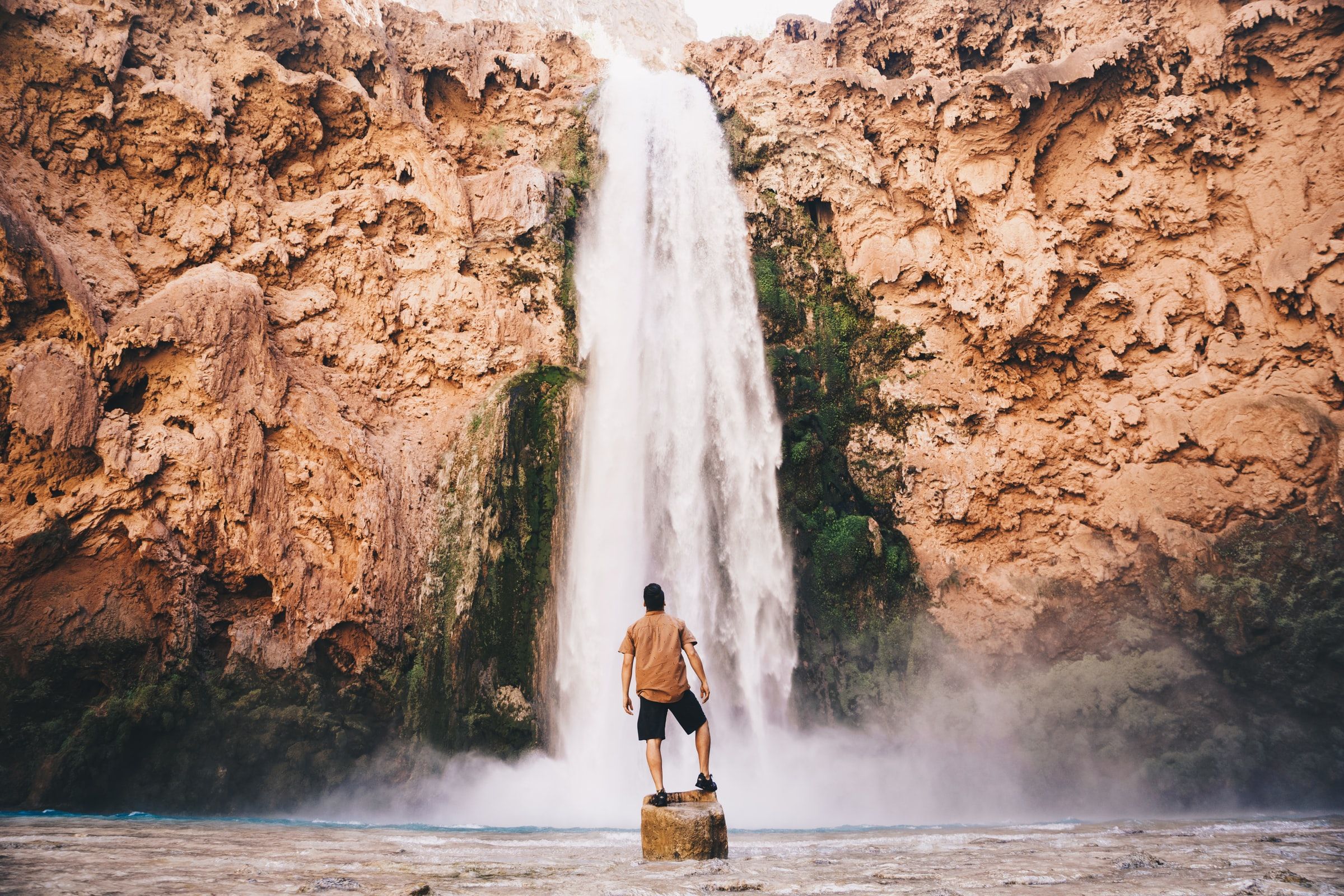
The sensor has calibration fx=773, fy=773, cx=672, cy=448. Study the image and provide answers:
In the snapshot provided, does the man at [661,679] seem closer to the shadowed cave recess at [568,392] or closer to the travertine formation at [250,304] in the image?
the shadowed cave recess at [568,392]

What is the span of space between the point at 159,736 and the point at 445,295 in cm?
800

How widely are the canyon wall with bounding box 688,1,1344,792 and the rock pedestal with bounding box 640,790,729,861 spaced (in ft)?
33.0

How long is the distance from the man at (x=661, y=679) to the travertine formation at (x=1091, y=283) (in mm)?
10598

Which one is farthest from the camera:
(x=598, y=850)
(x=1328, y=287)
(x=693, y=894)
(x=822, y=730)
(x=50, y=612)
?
(x=822, y=730)

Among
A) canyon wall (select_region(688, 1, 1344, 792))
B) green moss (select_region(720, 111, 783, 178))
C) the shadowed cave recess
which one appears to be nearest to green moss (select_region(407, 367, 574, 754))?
the shadowed cave recess

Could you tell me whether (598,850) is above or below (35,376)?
below

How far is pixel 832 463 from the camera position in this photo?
15.7 meters

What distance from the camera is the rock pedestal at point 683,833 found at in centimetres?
431

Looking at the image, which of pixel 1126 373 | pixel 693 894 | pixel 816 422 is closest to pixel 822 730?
pixel 816 422

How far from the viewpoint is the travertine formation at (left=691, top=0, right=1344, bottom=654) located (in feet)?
42.5

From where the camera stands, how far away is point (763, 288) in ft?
53.9

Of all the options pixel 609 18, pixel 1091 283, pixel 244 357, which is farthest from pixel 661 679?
pixel 609 18

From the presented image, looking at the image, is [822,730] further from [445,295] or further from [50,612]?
[50,612]

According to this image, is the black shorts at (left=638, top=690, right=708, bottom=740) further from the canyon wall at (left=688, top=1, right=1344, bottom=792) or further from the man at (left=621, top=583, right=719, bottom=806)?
the canyon wall at (left=688, top=1, right=1344, bottom=792)
